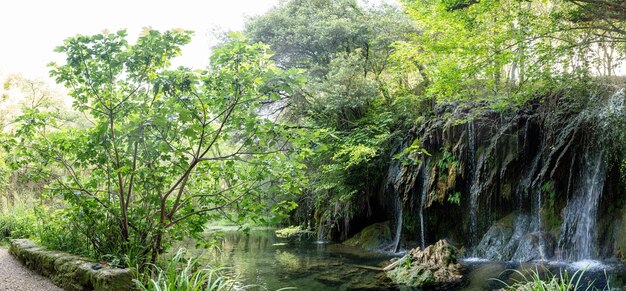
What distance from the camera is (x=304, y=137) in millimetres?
4824

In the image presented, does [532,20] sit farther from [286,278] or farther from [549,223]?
[286,278]

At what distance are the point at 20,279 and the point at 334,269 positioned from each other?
6.45 meters

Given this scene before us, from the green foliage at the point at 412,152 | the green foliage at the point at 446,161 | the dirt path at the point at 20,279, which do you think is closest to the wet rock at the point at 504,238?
the green foliage at the point at 446,161

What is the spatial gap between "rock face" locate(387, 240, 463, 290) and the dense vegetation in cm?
228

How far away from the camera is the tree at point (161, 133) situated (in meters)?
4.45

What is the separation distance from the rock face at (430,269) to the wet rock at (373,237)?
16.1 feet

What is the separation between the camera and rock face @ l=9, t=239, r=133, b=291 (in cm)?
432

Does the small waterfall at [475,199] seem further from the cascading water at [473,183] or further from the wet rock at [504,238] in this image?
the wet rock at [504,238]

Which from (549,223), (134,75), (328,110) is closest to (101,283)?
(134,75)

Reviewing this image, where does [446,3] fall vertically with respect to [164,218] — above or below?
above

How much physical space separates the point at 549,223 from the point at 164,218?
9563 millimetres

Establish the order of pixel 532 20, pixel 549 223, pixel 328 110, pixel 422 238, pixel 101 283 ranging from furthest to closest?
1. pixel 328 110
2. pixel 422 238
3. pixel 549 223
4. pixel 532 20
5. pixel 101 283

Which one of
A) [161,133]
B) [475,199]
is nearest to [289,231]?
[475,199]

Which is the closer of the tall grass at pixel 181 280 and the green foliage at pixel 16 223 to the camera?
the tall grass at pixel 181 280
